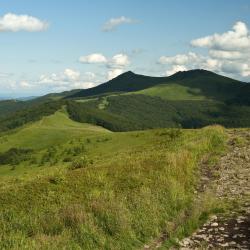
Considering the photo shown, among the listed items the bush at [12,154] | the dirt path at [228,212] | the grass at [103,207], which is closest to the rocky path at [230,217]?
the dirt path at [228,212]

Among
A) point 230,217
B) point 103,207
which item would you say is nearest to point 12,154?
point 103,207

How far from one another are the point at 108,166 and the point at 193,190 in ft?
16.8

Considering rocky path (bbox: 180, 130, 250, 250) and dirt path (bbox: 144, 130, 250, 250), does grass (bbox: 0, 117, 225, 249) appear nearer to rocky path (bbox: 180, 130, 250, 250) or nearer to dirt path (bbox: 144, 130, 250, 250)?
dirt path (bbox: 144, 130, 250, 250)

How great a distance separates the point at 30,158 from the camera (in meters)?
141

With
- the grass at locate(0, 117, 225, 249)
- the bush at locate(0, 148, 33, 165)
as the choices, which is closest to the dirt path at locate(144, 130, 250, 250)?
the grass at locate(0, 117, 225, 249)

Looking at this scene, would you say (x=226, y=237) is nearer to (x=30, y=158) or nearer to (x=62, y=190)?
(x=62, y=190)

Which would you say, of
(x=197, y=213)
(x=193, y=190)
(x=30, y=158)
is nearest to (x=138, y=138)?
(x=193, y=190)

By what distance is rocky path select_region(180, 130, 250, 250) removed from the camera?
1231cm

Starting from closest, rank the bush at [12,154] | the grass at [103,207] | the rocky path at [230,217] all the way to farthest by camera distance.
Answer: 1. the rocky path at [230,217]
2. the grass at [103,207]
3. the bush at [12,154]

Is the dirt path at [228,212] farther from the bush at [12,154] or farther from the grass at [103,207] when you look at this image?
the bush at [12,154]

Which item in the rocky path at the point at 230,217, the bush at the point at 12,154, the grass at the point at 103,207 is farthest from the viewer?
the bush at the point at 12,154

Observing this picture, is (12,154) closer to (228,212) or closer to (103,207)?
(103,207)

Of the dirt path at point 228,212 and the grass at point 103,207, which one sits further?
the grass at point 103,207

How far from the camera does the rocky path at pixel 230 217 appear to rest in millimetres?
12312
